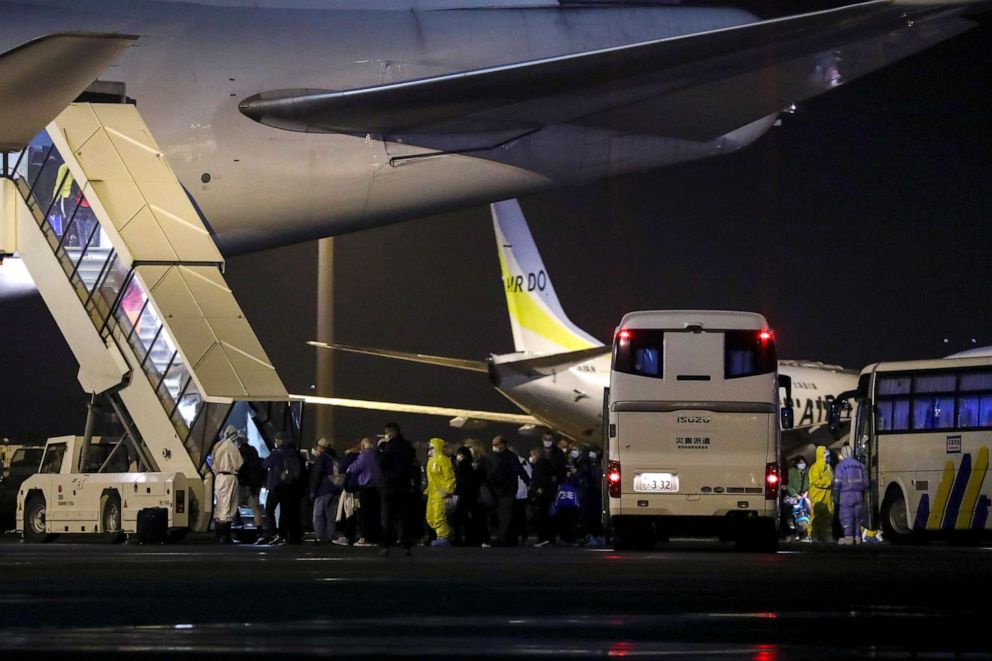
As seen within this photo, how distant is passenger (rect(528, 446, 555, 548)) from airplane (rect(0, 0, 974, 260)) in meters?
4.55

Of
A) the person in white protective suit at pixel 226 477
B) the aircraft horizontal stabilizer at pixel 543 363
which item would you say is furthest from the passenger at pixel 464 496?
the aircraft horizontal stabilizer at pixel 543 363

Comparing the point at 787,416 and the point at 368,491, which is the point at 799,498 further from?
the point at 368,491

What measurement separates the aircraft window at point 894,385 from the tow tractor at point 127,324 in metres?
10.3

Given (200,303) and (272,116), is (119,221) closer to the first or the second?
(200,303)

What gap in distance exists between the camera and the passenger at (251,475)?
22.3m

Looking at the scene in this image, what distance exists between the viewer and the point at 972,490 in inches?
1022

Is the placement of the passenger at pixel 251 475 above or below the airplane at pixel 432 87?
below

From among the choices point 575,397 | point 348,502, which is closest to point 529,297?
point 575,397

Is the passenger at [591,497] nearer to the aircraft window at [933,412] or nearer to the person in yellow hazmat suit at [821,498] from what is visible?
the person in yellow hazmat suit at [821,498]

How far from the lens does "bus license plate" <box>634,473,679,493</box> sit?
69.6 ft

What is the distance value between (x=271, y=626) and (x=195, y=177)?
17.3 m

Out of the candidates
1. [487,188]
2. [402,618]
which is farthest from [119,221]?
[402,618]

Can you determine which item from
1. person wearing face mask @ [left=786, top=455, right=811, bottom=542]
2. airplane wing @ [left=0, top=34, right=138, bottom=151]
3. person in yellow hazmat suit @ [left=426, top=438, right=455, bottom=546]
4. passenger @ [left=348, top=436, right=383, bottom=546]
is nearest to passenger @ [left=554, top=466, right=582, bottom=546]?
person in yellow hazmat suit @ [left=426, top=438, right=455, bottom=546]

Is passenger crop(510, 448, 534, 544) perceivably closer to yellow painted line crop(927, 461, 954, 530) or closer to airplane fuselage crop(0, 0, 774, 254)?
airplane fuselage crop(0, 0, 774, 254)
